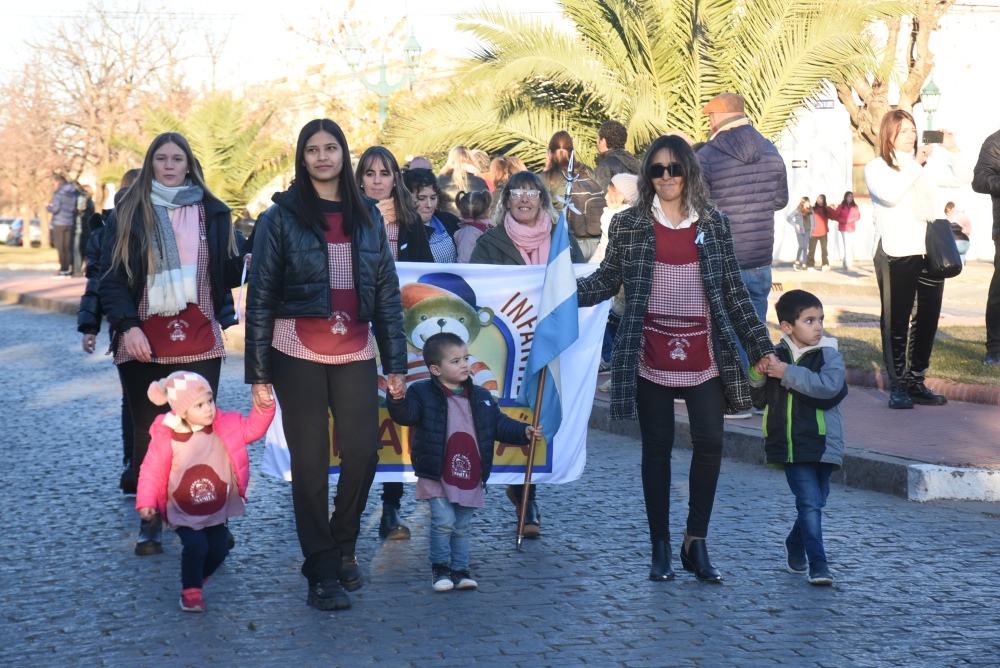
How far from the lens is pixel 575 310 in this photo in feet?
20.3

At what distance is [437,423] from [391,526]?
Answer: 1.07 metres

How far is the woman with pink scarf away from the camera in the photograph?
688 cm

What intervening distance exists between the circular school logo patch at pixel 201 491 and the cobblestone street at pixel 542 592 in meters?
0.39

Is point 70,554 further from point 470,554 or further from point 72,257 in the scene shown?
point 72,257

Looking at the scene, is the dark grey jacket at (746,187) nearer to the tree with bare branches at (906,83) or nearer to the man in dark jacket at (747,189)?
the man in dark jacket at (747,189)

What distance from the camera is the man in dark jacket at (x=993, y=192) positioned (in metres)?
10.6

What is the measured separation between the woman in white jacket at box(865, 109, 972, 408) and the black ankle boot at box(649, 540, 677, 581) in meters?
4.18

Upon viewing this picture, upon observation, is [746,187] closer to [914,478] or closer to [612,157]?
[612,157]


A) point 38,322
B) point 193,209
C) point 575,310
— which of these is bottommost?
point 38,322

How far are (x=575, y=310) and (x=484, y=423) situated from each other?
0.72 m

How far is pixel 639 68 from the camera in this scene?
1758cm

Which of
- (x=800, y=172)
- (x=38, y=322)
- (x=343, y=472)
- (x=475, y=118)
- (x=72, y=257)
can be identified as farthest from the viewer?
(x=800, y=172)

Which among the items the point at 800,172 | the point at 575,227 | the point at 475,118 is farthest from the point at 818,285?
the point at 575,227

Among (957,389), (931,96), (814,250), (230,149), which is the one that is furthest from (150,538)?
(814,250)
